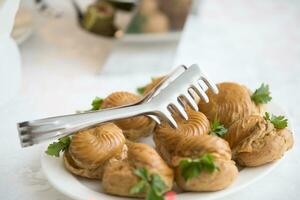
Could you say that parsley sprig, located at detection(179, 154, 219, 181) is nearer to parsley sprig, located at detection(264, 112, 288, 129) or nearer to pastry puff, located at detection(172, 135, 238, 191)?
pastry puff, located at detection(172, 135, 238, 191)

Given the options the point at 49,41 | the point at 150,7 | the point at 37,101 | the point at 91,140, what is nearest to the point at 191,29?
the point at 150,7

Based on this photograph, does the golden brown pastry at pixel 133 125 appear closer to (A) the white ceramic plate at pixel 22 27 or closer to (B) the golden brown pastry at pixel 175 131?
(B) the golden brown pastry at pixel 175 131

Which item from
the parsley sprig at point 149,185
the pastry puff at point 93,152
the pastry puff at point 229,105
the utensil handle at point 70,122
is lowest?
the pastry puff at point 93,152

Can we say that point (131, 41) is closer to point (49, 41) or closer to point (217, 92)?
point (49, 41)

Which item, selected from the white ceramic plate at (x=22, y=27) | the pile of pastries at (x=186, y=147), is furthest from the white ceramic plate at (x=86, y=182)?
the white ceramic plate at (x=22, y=27)

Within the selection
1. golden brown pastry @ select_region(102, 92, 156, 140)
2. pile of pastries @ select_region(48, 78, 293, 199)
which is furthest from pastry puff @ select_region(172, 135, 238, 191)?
golden brown pastry @ select_region(102, 92, 156, 140)

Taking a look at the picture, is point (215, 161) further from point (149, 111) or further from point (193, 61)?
point (193, 61)

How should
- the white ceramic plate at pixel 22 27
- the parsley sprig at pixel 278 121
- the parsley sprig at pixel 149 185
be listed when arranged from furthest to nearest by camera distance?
1. the white ceramic plate at pixel 22 27
2. the parsley sprig at pixel 278 121
3. the parsley sprig at pixel 149 185
